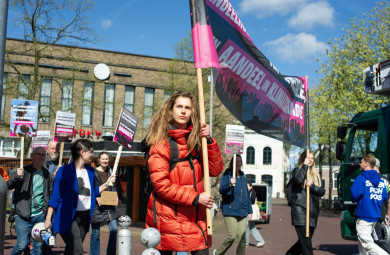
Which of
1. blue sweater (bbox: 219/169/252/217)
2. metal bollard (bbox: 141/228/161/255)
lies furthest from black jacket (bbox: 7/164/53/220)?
metal bollard (bbox: 141/228/161/255)

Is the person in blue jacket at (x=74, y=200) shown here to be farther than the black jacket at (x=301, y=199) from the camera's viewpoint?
No

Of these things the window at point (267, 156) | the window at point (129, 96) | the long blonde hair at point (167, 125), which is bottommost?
the long blonde hair at point (167, 125)

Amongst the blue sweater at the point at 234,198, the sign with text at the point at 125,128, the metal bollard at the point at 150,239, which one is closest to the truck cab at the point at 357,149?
the blue sweater at the point at 234,198

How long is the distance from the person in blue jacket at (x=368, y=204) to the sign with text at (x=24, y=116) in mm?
6128

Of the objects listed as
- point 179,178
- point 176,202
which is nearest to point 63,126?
point 179,178

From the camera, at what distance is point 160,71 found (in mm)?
35750

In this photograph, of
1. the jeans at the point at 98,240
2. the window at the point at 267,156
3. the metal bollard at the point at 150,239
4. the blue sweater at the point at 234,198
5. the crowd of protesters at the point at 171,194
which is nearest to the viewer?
the metal bollard at the point at 150,239

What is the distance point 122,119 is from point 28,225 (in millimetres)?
3114

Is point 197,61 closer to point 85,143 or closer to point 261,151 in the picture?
point 85,143

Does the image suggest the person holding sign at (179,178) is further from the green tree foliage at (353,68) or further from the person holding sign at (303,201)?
the green tree foliage at (353,68)

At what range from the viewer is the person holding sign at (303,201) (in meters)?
7.26

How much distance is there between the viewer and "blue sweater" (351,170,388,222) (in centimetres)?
735

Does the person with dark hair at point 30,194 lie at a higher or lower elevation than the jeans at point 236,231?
higher

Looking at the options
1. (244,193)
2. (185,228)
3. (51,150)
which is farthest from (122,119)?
(185,228)
